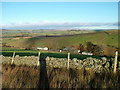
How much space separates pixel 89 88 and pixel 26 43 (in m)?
62.7

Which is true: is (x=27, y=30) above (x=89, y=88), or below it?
above

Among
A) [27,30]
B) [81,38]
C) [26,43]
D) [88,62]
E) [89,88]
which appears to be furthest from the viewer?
[27,30]

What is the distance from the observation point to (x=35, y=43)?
6869cm

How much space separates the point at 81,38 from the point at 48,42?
13975 mm

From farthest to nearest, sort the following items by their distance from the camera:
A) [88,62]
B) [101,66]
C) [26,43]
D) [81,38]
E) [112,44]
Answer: [81,38] → [26,43] → [112,44] → [88,62] → [101,66]

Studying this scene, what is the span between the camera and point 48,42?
225 ft

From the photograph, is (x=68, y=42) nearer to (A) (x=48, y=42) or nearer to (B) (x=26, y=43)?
(A) (x=48, y=42)

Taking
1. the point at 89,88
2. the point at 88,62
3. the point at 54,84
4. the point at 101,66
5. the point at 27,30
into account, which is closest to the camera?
the point at 89,88

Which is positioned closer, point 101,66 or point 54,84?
point 54,84

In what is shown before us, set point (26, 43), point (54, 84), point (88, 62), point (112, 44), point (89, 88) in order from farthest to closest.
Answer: point (26, 43) < point (112, 44) < point (88, 62) < point (54, 84) < point (89, 88)

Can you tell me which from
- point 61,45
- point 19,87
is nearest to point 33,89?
point 19,87

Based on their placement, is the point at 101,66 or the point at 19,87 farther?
the point at 101,66

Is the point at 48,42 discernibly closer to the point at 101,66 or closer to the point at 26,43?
the point at 26,43

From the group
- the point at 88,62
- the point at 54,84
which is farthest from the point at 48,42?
the point at 54,84
